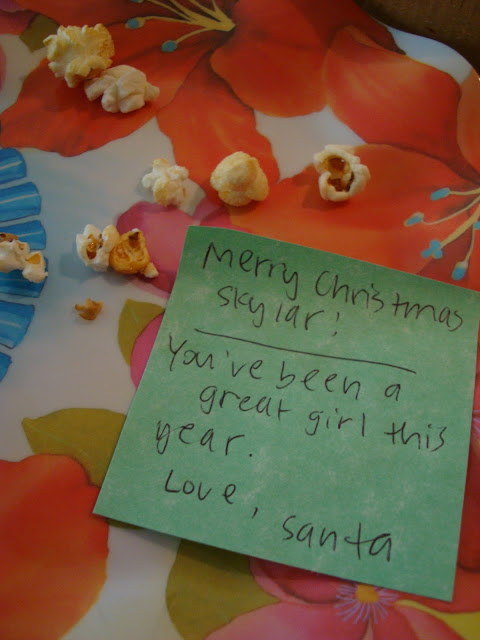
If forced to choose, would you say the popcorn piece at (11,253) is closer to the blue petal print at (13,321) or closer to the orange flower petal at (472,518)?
the blue petal print at (13,321)

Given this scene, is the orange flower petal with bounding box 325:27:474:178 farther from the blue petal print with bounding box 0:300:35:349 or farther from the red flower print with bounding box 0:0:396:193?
the blue petal print with bounding box 0:300:35:349

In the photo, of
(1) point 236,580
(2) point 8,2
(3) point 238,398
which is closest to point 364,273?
(3) point 238,398

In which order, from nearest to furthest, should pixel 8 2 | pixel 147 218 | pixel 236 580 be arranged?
pixel 236 580 < pixel 147 218 < pixel 8 2

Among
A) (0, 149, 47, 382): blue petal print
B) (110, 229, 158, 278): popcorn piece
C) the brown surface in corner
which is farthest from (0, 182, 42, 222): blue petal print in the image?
the brown surface in corner

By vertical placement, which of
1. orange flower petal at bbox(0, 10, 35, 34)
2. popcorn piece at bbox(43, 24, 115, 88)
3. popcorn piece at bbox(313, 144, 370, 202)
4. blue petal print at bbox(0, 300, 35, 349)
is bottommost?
blue petal print at bbox(0, 300, 35, 349)

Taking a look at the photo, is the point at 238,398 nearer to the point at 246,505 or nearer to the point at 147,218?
the point at 246,505

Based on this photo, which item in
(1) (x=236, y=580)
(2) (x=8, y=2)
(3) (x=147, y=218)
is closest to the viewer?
(1) (x=236, y=580)
